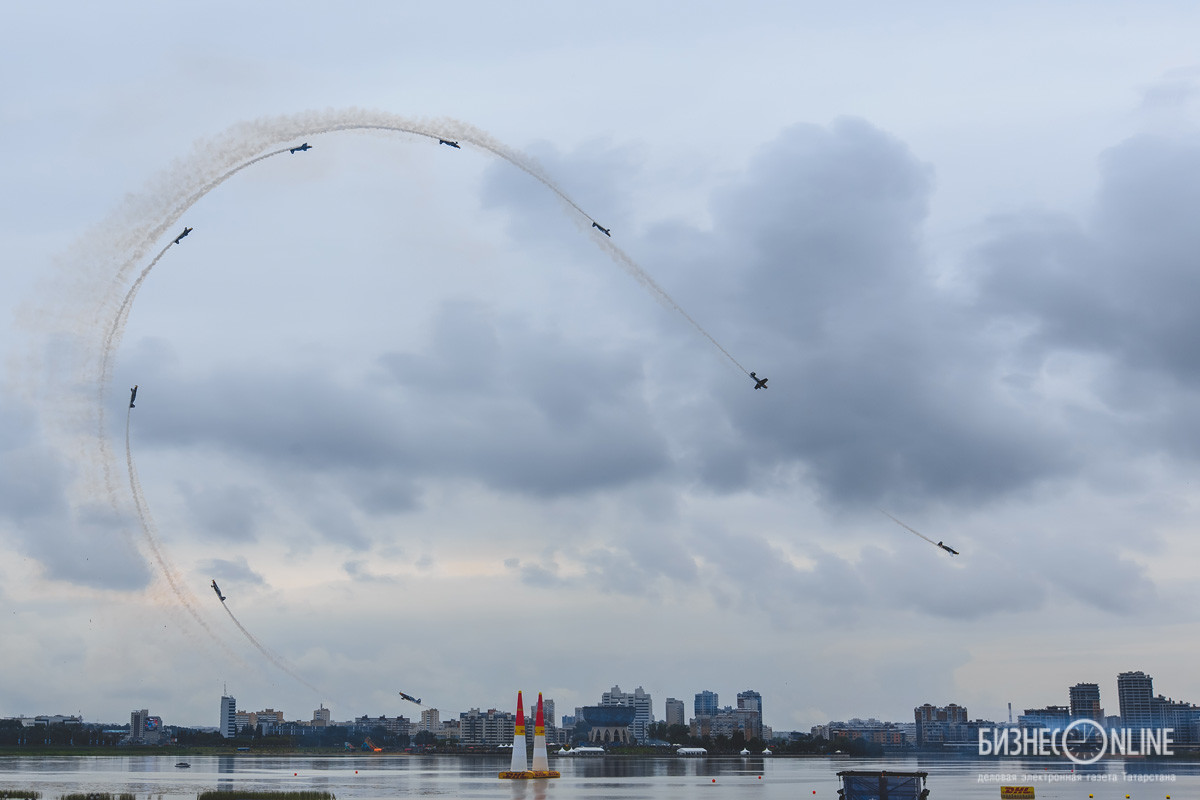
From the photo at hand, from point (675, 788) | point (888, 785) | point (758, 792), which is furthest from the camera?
point (675, 788)

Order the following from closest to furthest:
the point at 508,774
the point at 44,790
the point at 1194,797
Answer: the point at 1194,797, the point at 44,790, the point at 508,774

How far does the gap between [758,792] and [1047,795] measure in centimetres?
3232

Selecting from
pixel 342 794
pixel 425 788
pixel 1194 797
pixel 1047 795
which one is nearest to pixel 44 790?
pixel 342 794

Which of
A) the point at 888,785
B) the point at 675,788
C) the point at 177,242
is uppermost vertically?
the point at 177,242

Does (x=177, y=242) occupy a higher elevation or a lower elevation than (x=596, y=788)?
higher

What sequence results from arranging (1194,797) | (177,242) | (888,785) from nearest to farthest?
(888,785) → (177,242) → (1194,797)

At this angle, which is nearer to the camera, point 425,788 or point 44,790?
point 44,790

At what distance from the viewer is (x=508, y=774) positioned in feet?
513

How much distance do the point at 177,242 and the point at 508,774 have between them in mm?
88206

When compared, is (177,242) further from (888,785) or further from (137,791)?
(888,785)

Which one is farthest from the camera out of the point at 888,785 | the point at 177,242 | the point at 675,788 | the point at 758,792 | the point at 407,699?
the point at 407,699

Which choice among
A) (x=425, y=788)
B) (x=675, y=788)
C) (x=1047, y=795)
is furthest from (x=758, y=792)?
(x=425, y=788)

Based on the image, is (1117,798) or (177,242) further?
(1117,798)

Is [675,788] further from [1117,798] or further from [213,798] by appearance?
[213,798]
